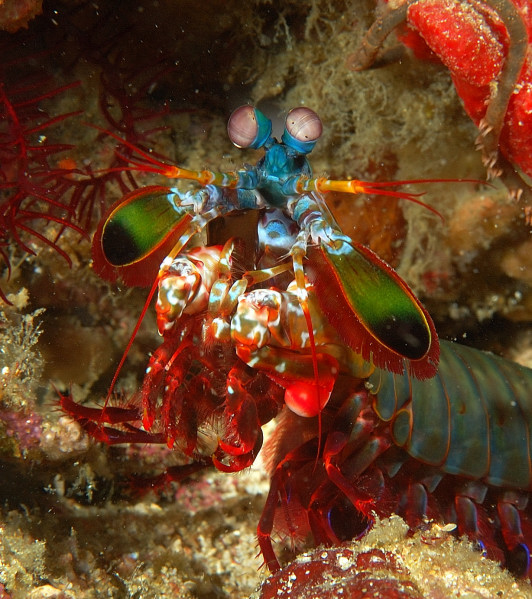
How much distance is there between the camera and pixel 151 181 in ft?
12.5

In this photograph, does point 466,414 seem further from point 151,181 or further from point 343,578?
point 151,181

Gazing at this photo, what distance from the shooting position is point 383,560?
6.16 feet

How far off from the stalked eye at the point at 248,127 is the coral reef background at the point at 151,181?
1386 millimetres

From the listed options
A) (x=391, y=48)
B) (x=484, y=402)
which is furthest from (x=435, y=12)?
(x=484, y=402)

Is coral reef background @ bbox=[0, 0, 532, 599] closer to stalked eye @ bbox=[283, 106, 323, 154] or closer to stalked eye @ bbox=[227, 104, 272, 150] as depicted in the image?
stalked eye @ bbox=[227, 104, 272, 150]

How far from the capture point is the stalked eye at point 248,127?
2.22 meters

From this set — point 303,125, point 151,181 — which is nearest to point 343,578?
point 303,125

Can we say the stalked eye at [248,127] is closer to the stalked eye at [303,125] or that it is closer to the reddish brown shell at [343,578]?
the stalked eye at [303,125]

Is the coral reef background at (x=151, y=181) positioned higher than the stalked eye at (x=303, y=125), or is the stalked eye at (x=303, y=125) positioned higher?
the stalked eye at (x=303, y=125)

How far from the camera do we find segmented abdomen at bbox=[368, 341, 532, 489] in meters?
2.96

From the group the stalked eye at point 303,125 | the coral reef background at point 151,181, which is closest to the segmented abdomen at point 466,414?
the coral reef background at point 151,181

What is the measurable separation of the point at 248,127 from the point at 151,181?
173 centimetres

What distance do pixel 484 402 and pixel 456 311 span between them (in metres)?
0.99

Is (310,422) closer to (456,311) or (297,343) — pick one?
(297,343)
